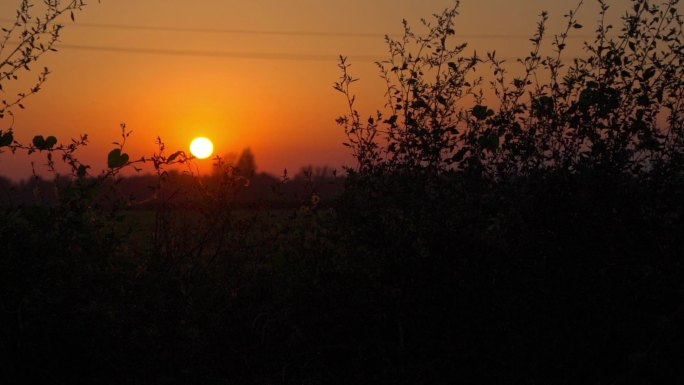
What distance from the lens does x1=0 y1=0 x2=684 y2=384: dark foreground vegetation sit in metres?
4.46

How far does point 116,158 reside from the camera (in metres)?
5.39

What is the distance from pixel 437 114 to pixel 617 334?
8.37 ft

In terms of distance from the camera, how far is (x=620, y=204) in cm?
486

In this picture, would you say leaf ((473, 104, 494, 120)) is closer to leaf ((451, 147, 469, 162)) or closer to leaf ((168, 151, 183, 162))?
leaf ((451, 147, 469, 162))

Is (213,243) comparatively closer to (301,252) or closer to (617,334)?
(301,252)

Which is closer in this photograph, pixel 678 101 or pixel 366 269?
pixel 366 269

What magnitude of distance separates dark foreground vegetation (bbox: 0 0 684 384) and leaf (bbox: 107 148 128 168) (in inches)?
1.2

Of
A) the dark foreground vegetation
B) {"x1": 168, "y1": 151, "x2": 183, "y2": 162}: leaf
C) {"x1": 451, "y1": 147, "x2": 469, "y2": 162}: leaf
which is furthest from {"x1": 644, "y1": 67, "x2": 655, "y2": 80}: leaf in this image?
{"x1": 168, "y1": 151, "x2": 183, "y2": 162}: leaf

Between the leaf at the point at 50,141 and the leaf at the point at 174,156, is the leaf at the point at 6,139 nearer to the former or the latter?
the leaf at the point at 50,141

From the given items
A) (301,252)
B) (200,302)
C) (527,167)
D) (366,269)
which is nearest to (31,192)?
(200,302)

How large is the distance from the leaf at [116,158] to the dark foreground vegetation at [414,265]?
0.10 feet

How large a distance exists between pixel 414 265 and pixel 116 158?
7.56 feet

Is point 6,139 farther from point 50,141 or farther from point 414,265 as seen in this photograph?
point 414,265

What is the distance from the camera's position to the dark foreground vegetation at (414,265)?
4.46 metres
